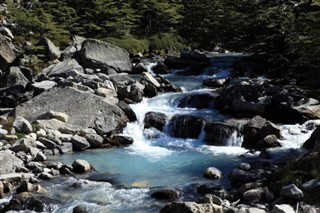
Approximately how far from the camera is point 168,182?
14336 mm

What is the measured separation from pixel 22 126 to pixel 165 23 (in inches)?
1344

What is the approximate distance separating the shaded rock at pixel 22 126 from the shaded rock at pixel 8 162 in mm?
3008

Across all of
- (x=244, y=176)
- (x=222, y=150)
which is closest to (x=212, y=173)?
(x=244, y=176)

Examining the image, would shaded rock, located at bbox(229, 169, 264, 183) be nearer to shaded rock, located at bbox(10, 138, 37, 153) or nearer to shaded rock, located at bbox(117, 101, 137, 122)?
shaded rock, located at bbox(10, 138, 37, 153)

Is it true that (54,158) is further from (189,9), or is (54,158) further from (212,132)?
(189,9)

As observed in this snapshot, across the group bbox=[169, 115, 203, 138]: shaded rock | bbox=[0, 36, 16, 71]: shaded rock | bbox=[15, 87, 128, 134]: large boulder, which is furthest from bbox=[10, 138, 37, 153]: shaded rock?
bbox=[0, 36, 16, 71]: shaded rock

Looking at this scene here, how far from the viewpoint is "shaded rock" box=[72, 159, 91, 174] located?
15.3 m

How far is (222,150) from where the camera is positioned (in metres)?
18.1

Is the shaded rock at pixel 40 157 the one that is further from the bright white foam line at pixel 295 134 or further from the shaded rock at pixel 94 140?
the bright white foam line at pixel 295 134

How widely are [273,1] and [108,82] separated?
88.4 feet

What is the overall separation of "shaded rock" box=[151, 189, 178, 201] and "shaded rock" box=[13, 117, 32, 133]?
8.15 meters

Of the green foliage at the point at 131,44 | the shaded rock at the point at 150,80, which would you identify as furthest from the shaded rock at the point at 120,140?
the green foliage at the point at 131,44

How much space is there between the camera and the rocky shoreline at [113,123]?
11656mm

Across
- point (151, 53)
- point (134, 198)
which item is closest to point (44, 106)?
point (134, 198)
